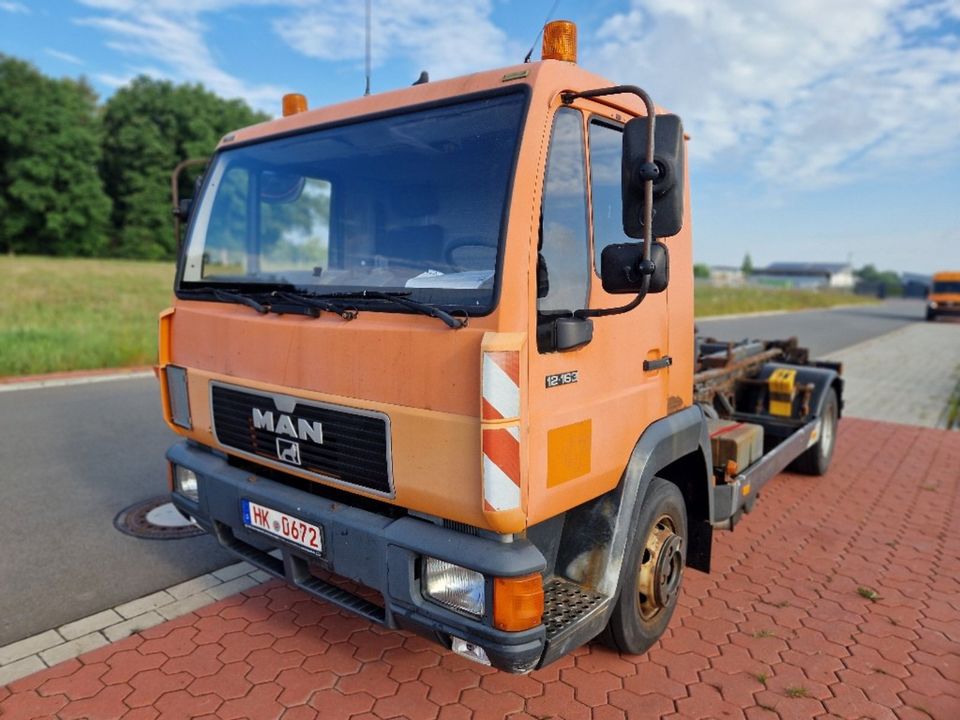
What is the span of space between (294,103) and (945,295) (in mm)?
38719

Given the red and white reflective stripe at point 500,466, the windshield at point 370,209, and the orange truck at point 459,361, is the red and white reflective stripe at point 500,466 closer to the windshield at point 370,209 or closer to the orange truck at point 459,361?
the orange truck at point 459,361

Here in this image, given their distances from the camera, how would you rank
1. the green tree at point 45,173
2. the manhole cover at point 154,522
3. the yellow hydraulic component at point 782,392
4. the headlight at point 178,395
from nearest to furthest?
1. the headlight at point 178,395
2. the manhole cover at point 154,522
3. the yellow hydraulic component at point 782,392
4. the green tree at point 45,173

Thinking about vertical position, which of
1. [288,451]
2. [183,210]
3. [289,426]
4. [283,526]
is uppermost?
[183,210]

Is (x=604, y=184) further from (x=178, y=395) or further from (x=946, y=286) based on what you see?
(x=946, y=286)

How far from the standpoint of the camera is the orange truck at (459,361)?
222cm

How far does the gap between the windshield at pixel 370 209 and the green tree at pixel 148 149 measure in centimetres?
4817

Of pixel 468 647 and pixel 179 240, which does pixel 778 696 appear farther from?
pixel 179 240

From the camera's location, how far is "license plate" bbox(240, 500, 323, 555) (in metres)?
2.67

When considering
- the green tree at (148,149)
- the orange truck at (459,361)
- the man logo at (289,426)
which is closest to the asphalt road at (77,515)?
the orange truck at (459,361)

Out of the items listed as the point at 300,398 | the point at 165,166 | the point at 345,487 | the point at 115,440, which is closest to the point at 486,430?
the point at 345,487

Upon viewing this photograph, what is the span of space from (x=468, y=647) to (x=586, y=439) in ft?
2.76

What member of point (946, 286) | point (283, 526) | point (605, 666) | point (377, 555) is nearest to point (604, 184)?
point (377, 555)

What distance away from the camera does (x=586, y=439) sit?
2.49m

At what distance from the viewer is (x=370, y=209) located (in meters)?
2.87
